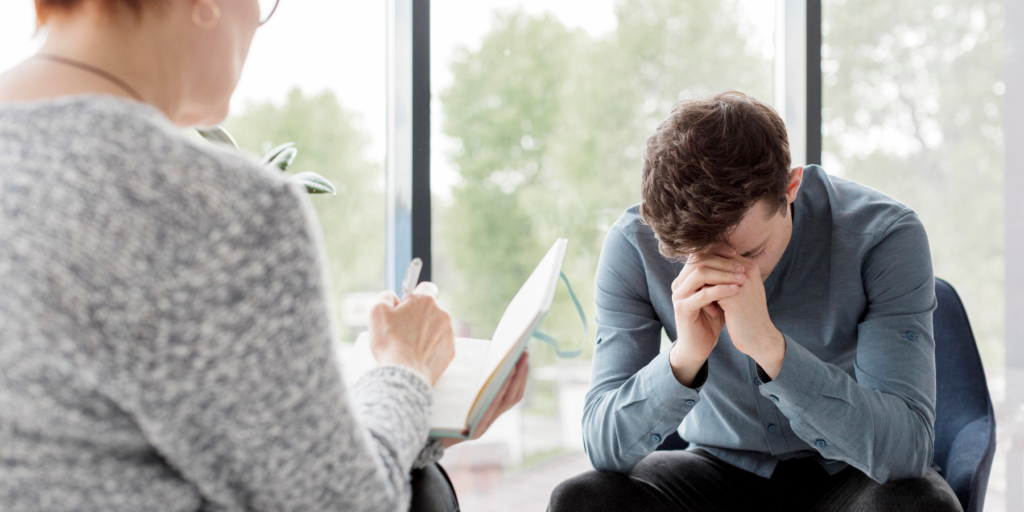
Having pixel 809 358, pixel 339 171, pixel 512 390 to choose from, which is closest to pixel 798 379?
pixel 809 358

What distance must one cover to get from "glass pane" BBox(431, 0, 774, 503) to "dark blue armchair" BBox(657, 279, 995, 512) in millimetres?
761

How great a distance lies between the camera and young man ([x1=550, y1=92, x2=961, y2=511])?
3.27 feet

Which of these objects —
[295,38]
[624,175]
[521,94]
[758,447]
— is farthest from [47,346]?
[624,175]

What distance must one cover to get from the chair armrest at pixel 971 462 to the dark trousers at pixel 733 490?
13 cm

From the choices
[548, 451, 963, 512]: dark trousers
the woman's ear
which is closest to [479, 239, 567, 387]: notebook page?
[548, 451, 963, 512]: dark trousers

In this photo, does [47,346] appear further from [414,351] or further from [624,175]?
[624,175]

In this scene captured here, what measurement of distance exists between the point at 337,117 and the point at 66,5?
4.16ft

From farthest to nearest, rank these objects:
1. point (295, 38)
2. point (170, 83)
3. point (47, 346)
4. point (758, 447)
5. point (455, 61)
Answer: point (455, 61) → point (295, 38) → point (758, 447) → point (170, 83) → point (47, 346)

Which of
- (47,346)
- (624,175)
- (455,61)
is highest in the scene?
(455,61)

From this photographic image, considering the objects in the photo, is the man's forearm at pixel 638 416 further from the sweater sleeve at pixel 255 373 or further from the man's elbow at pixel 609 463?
the sweater sleeve at pixel 255 373

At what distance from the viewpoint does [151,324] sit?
0.44 meters

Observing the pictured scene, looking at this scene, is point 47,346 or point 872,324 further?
point 872,324

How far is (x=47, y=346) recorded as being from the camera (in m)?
0.42

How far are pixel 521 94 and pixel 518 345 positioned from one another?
4.69ft
